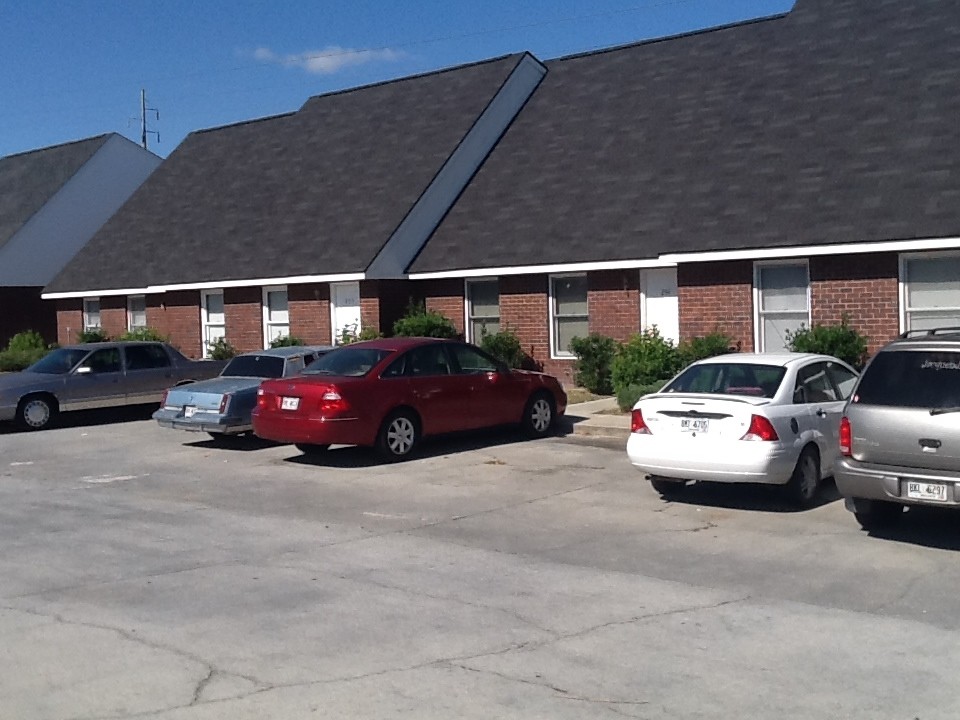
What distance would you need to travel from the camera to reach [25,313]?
37219 mm

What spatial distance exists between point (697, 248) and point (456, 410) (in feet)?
21.3

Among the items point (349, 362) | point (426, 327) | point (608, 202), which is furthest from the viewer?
point (426, 327)

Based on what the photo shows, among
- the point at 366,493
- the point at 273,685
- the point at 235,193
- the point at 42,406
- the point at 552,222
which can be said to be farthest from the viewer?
the point at 235,193

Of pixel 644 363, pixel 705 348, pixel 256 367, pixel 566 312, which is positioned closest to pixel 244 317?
pixel 566 312

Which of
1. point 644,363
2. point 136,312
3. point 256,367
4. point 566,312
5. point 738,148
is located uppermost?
point 738,148

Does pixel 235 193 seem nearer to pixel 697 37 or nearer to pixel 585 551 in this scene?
pixel 697 37

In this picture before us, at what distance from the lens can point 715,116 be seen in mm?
22438

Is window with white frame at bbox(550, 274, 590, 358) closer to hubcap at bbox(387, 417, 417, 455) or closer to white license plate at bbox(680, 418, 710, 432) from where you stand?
hubcap at bbox(387, 417, 417, 455)

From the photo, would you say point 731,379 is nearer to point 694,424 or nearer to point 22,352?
point 694,424

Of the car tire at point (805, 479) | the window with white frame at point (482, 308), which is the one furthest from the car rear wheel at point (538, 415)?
the window with white frame at point (482, 308)

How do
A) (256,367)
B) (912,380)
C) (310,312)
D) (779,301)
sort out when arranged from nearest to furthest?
(912,380) < (256,367) < (779,301) < (310,312)

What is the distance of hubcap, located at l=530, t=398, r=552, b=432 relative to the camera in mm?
15891

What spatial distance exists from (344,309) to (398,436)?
11.5 meters

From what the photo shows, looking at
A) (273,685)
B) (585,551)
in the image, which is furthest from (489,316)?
(273,685)
